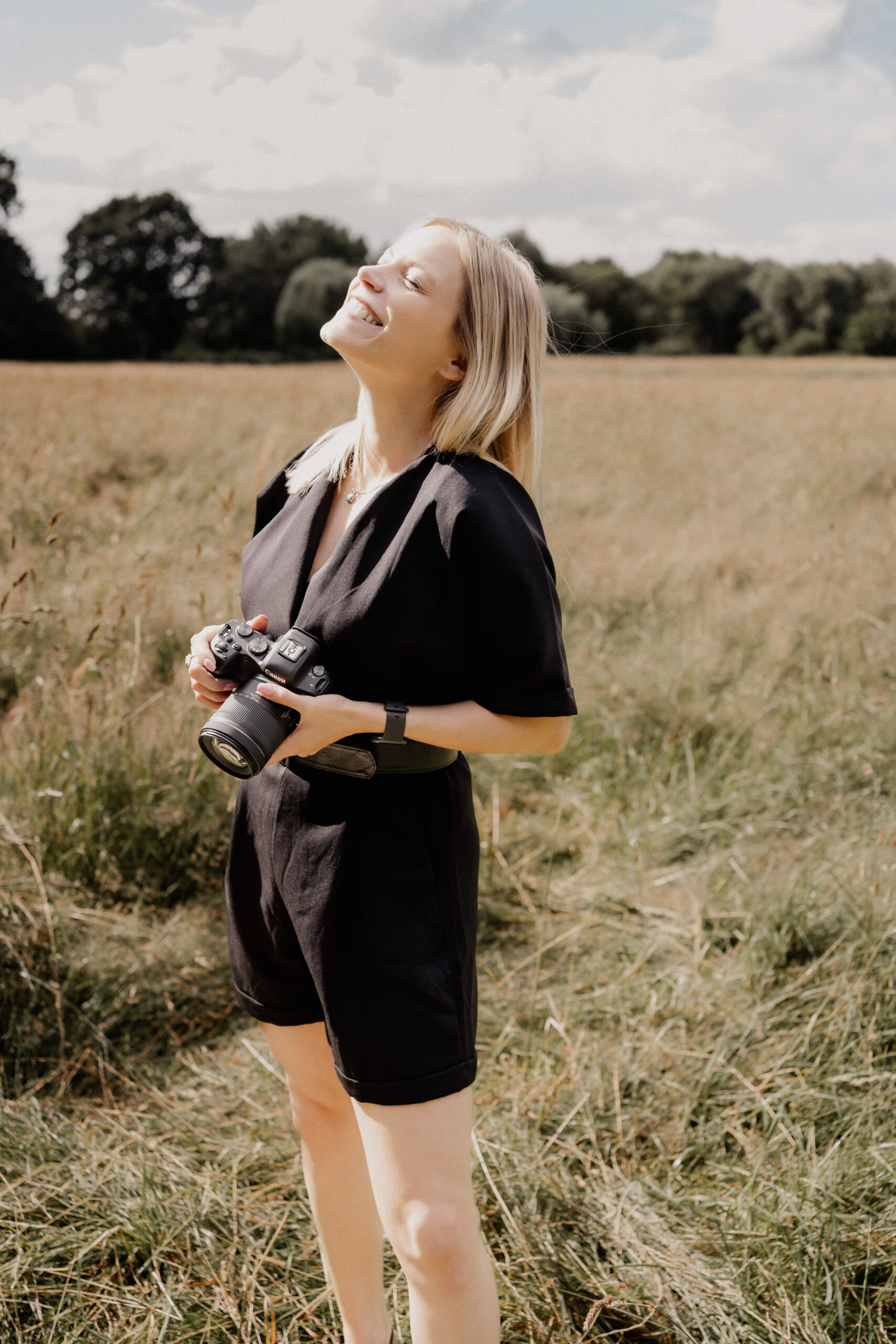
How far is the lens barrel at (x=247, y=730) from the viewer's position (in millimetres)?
1188

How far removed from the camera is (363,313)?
4.44 feet

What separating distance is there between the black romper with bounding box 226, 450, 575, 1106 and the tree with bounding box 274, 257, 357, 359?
1782 inches

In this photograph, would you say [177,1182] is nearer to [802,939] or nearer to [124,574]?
[802,939]

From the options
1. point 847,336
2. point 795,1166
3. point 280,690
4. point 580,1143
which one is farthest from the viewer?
point 847,336

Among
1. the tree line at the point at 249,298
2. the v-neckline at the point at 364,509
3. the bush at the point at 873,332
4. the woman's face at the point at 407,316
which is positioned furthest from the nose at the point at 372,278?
the tree line at the point at 249,298

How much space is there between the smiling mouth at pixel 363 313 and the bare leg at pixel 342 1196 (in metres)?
1.11

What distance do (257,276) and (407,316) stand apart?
63.2m

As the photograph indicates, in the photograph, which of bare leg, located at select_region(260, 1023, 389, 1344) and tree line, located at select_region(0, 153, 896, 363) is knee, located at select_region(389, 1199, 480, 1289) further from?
tree line, located at select_region(0, 153, 896, 363)

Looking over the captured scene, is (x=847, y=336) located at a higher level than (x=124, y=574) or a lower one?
higher

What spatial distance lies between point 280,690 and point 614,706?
285cm

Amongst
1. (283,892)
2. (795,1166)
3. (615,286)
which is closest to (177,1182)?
(283,892)

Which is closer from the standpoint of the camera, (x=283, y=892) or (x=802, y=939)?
(x=283, y=892)

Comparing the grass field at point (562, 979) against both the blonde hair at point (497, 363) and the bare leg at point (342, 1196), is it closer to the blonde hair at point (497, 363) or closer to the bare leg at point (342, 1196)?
the bare leg at point (342, 1196)

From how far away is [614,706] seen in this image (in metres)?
3.89
